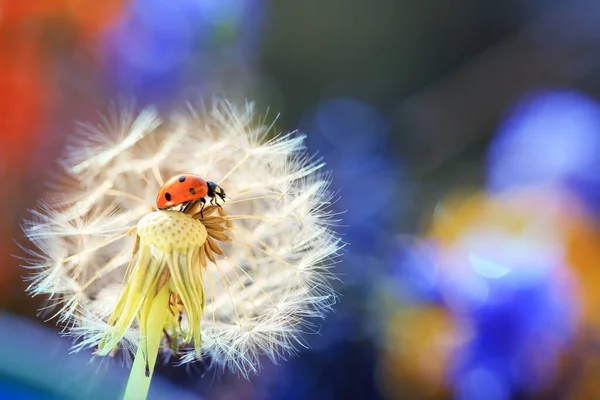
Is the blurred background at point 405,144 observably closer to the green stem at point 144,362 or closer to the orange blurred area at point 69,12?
the orange blurred area at point 69,12

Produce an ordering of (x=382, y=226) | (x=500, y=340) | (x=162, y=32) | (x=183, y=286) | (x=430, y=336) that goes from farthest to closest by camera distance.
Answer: (x=162, y=32)
(x=382, y=226)
(x=430, y=336)
(x=500, y=340)
(x=183, y=286)

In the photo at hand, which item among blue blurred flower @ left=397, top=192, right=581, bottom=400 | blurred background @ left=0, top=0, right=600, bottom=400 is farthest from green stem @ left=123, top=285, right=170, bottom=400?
blue blurred flower @ left=397, top=192, right=581, bottom=400

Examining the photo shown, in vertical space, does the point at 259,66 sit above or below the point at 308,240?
above

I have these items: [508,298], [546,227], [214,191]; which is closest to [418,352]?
[508,298]

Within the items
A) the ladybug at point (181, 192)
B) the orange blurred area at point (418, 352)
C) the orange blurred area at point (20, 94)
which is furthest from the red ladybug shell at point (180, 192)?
the orange blurred area at point (20, 94)

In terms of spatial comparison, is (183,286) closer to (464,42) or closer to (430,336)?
(430,336)

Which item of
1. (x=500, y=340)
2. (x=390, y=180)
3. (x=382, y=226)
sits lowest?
(x=500, y=340)

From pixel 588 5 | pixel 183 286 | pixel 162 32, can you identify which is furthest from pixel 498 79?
pixel 183 286
